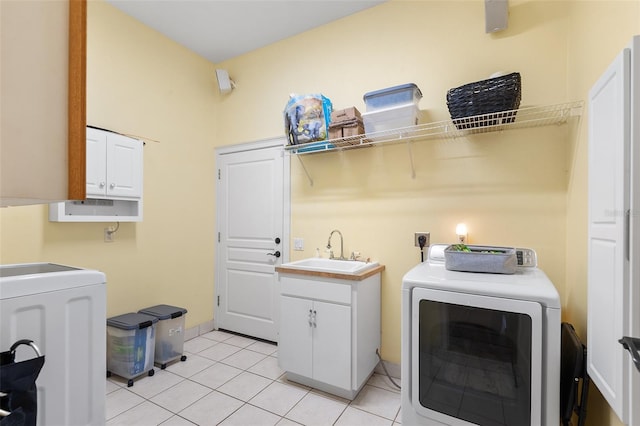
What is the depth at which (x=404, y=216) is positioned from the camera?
2.46m

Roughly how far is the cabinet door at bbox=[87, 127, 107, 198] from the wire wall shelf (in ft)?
4.74

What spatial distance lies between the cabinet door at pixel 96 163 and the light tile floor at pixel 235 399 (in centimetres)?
150

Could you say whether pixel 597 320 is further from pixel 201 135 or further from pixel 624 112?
pixel 201 135

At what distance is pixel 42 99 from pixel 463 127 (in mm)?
2225

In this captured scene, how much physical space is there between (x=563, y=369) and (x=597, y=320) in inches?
21.9

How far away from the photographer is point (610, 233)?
1029mm

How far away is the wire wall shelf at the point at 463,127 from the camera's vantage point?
189cm

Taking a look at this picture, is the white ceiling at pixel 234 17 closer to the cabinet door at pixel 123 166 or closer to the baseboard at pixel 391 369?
the cabinet door at pixel 123 166

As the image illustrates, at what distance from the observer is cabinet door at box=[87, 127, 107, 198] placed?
7.34 feet

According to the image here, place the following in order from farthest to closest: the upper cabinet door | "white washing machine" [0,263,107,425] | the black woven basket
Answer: the black woven basket
"white washing machine" [0,263,107,425]
the upper cabinet door

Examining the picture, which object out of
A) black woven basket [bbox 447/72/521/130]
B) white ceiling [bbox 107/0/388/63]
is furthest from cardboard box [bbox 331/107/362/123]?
white ceiling [bbox 107/0/388/63]

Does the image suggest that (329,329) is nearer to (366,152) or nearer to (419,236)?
(419,236)

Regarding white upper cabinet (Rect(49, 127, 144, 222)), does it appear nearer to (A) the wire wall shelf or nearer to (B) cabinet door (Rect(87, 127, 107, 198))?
(B) cabinet door (Rect(87, 127, 107, 198))

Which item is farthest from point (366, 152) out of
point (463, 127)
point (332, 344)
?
point (332, 344)
